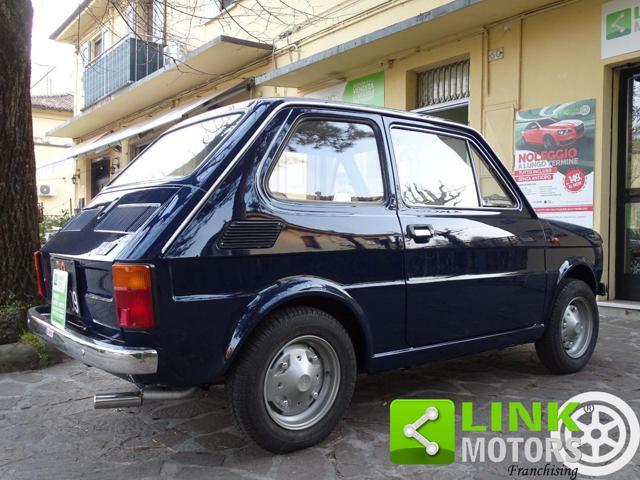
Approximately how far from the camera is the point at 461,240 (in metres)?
3.52

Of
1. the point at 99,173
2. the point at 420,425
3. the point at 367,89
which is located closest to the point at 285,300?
the point at 420,425

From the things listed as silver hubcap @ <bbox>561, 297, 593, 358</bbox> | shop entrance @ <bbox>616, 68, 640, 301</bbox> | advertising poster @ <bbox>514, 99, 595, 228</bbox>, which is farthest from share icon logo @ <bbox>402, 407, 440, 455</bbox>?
shop entrance @ <bbox>616, 68, 640, 301</bbox>

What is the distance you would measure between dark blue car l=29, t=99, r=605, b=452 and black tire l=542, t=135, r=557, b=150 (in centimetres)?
377

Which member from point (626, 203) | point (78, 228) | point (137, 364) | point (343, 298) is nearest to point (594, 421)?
point (343, 298)

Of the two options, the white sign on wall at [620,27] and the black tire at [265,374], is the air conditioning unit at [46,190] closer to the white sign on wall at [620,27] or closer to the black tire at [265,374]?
the white sign on wall at [620,27]

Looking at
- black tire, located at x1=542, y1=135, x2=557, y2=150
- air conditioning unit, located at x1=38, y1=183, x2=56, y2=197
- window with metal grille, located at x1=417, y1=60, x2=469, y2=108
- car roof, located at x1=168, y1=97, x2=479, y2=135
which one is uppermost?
window with metal grille, located at x1=417, y1=60, x2=469, y2=108

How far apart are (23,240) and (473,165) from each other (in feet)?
12.9

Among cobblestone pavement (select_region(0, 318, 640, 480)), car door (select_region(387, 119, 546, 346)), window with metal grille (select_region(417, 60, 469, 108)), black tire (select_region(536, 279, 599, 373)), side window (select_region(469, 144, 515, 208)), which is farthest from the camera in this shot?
window with metal grille (select_region(417, 60, 469, 108))

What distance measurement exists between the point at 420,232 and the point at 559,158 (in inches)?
186

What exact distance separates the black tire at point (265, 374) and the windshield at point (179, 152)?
3.03 feet

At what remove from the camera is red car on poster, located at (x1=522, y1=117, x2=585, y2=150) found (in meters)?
7.03

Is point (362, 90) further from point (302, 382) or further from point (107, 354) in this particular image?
point (107, 354)

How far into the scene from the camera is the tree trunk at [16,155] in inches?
193

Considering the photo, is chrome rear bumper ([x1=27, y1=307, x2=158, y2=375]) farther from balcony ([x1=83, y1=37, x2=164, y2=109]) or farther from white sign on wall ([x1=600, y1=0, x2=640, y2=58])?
balcony ([x1=83, y1=37, x2=164, y2=109])
